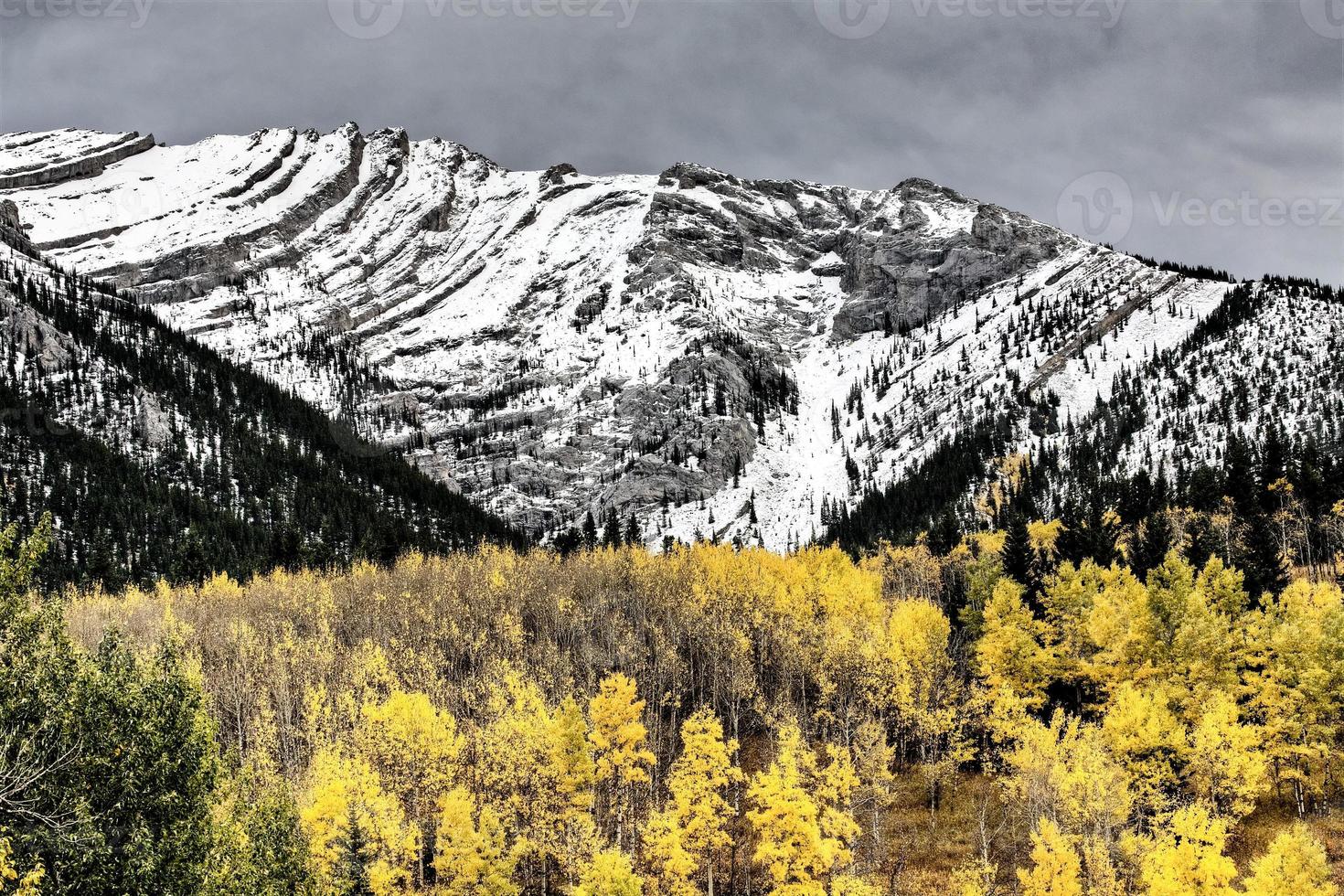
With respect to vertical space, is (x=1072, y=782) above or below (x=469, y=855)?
above

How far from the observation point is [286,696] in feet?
229

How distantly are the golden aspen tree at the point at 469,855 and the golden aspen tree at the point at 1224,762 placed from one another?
40876mm

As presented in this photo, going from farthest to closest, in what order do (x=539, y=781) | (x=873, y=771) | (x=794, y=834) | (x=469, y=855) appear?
1. (x=873, y=771)
2. (x=539, y=781)
3. (x=469, y=855)
4. (x=794, y=834)

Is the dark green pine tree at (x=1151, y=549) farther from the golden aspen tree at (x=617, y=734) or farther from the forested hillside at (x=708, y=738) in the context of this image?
the golden aspen tree at (x=617, y=734)

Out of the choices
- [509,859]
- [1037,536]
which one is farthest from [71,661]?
[1037,536]

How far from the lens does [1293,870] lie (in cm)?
3259

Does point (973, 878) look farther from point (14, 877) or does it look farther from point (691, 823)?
point (14, 877)

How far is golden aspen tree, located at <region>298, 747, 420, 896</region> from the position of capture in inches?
1741

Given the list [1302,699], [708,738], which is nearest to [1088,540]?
[1302,699]

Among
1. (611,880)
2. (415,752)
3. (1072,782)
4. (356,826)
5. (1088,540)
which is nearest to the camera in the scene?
(611,880)

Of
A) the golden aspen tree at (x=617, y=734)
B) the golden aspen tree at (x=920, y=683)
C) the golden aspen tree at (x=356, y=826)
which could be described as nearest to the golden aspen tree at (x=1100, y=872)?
the golden aspen tree at (x=920, y=683)

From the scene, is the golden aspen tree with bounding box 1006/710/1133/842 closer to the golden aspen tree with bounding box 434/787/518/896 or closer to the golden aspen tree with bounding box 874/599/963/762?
the golden aspen tree with bounding box 874/599/963/762

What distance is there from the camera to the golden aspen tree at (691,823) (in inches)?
1972

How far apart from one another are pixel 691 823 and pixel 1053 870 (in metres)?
20.3
